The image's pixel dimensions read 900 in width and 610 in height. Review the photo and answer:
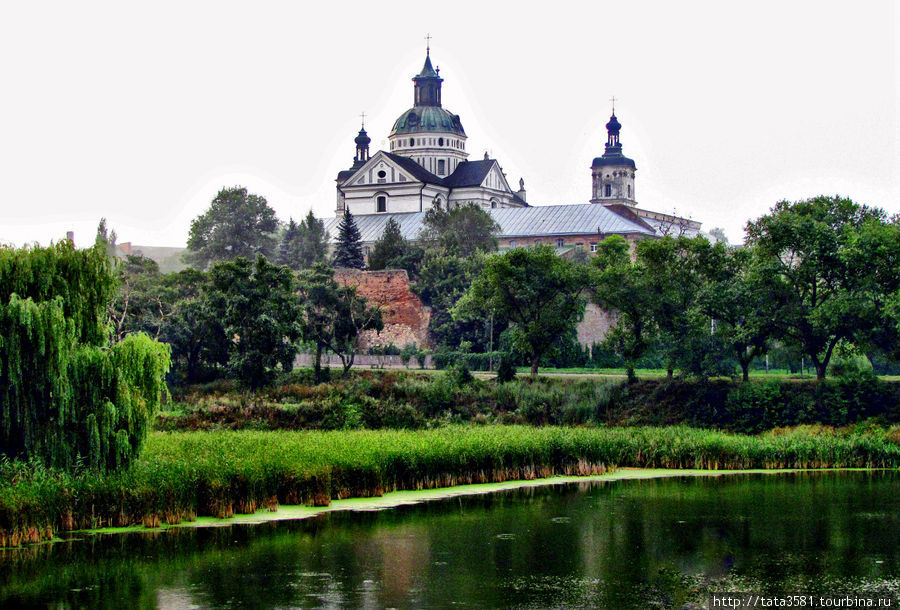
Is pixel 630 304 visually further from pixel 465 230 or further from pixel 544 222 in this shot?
pixel 544 222

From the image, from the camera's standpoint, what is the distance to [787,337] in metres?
42.3

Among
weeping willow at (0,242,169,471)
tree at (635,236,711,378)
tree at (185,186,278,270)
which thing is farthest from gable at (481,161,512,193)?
weeping willow at (0,242,169,471)

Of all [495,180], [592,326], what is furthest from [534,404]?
[495,180]

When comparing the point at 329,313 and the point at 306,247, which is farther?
the point at 306,247

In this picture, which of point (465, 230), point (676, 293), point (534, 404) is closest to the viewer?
point (534, 404)

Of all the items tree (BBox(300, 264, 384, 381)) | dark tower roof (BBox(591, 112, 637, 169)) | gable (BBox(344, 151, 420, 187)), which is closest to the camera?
tree (BBox(300, 264, 384, 381))

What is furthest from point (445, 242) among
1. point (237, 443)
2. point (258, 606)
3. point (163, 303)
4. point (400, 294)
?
point (258, 606)

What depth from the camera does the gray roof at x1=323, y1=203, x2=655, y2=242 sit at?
291 feet

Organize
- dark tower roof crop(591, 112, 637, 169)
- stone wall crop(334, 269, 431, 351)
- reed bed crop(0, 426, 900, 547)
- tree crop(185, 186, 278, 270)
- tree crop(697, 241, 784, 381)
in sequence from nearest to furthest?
reed bed crop(0, 426, 900, 547) → tree crop(697, 241, 784, 381) → stone wall crop(334, 269, 431, 351) → tree crop(185, 186, 278, 270) → dark tower roof crop(591, 112, 637, 169)

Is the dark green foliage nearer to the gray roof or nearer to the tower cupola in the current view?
the gray roof

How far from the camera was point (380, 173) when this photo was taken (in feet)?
337

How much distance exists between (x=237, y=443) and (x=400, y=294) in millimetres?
32862

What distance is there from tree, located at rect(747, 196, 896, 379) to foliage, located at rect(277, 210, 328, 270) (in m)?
39.3

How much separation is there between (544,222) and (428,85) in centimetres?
2564
